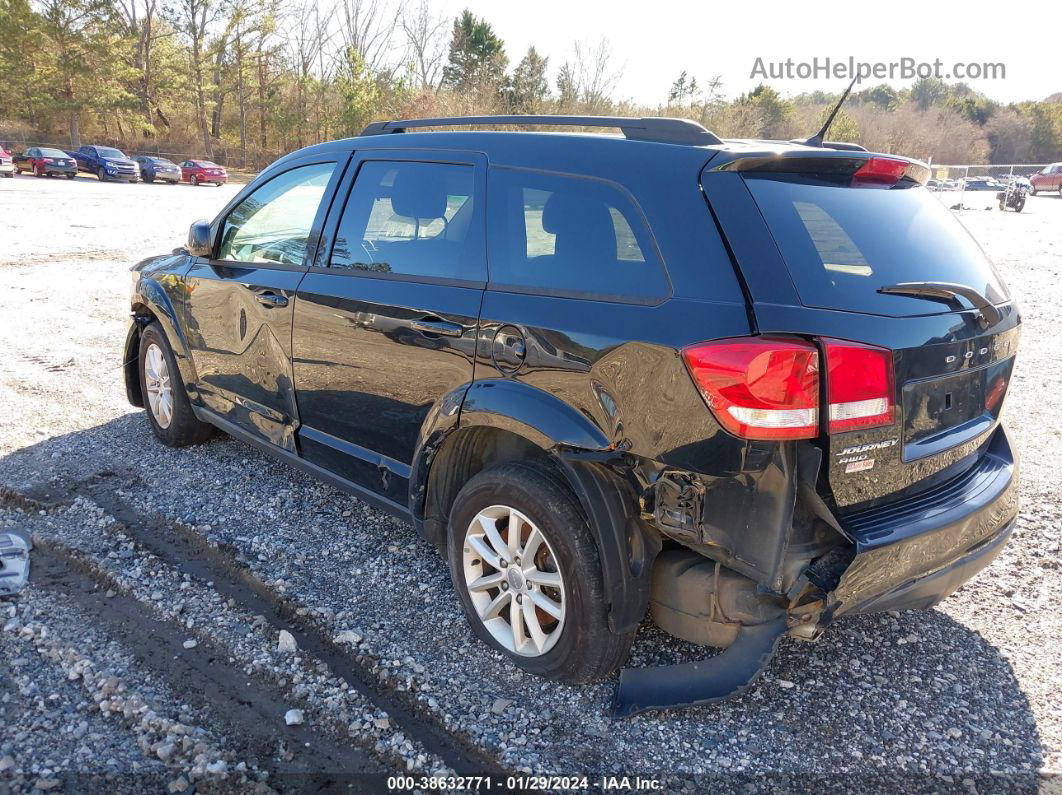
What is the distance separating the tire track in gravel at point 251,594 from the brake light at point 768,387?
1.34 metres

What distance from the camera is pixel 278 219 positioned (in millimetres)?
4117

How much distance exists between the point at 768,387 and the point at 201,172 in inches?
1774

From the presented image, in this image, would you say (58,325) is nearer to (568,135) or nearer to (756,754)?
(568,135)

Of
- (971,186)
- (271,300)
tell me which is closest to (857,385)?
(271,300)

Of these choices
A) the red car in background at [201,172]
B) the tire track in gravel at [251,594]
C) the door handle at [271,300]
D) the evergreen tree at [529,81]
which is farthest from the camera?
the evergreen tree at [529,81]

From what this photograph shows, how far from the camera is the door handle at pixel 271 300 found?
12.5 feet

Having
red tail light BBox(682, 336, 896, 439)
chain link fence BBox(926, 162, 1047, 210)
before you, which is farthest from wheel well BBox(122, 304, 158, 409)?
chain link fence BBox(926, 162, 1047, 210)

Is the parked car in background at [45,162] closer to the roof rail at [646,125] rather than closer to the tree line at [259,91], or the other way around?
the tree line at [259,91]

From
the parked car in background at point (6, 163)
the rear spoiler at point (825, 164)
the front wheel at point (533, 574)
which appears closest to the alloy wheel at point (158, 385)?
the front wheel at point (533, 574)

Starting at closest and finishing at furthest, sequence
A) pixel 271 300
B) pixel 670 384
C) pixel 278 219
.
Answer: pixel 670 384 < pixel 271 300 < pixel 278 219

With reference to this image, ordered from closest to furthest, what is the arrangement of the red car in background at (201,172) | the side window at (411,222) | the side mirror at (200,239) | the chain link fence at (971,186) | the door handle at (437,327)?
1. the door handle at (437,327)
2. the side window at (411,222)
3. the side mirror at (200,239)
4. the chain link fence at (971,186)
5. the red car in background at (201,172)

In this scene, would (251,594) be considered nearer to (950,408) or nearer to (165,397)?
(165,397)

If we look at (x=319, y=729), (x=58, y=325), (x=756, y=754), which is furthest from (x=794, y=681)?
(x=58, y=325)

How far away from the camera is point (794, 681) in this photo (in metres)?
2.91
